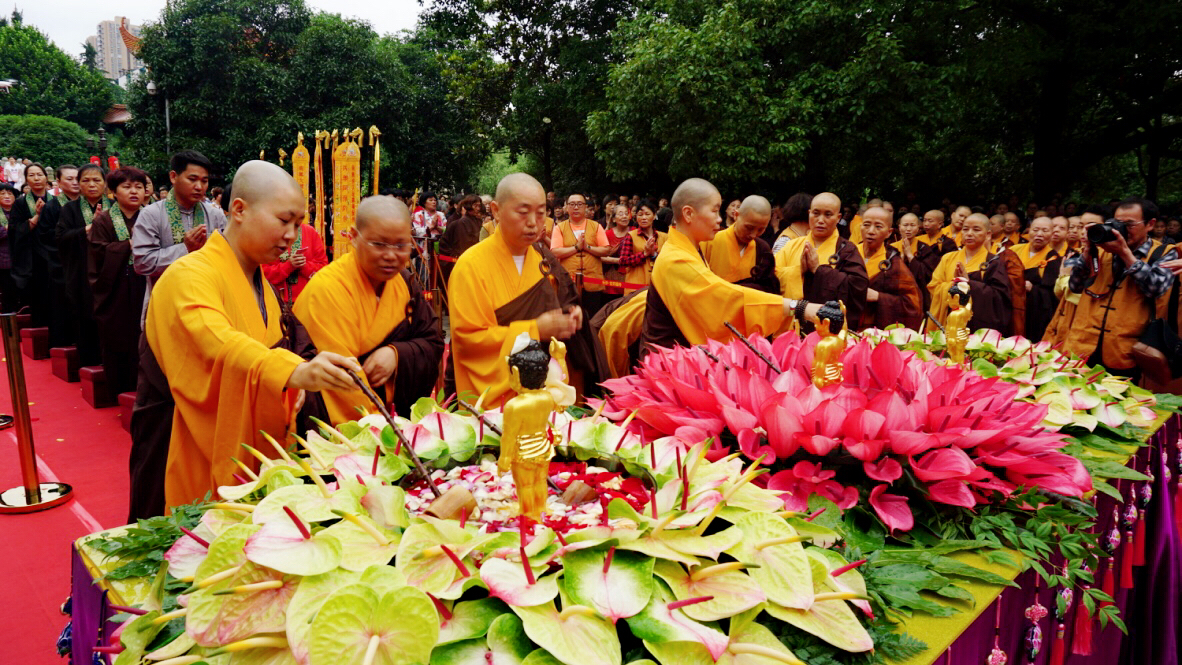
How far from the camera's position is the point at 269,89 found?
61.3ft

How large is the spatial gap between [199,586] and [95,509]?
11.6 ft

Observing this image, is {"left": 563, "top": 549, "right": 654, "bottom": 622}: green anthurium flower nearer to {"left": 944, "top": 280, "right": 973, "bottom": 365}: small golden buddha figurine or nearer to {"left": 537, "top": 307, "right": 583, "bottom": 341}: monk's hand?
{"left": 944, "top": 280, "right": 973, "bottom": 365}: small golden buddha figurine

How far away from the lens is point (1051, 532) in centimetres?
157

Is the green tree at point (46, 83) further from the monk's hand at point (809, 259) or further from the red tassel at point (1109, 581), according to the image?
the red tassel at point (1109, 581)

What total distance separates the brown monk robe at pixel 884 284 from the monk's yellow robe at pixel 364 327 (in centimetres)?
320

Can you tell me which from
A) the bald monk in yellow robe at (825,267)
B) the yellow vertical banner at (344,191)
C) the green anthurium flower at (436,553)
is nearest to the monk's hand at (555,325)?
the bald monk in yellow robe at (825,267)

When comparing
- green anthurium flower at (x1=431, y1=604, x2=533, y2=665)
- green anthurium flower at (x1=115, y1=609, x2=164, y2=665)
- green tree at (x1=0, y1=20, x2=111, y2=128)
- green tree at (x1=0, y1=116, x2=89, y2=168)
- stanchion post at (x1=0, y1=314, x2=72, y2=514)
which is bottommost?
stanchion post at (x1=0, y1=314, x2=72, y2=514)

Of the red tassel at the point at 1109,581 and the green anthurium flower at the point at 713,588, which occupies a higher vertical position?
the green anthurium flower at the point at 713,588

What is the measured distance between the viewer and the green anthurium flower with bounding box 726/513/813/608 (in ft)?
3.48

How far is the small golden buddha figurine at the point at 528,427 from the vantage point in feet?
3.59

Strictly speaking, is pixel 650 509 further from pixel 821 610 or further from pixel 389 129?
pixel 389 129

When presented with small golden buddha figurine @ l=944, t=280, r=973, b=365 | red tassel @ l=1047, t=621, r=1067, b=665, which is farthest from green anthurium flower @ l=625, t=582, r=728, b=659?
small golden buddha figurine @ l=944, t=280, r=973, b=365

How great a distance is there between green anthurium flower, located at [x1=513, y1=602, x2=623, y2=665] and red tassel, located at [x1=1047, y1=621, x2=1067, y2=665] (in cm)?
133

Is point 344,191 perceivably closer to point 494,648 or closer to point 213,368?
point 213,368
